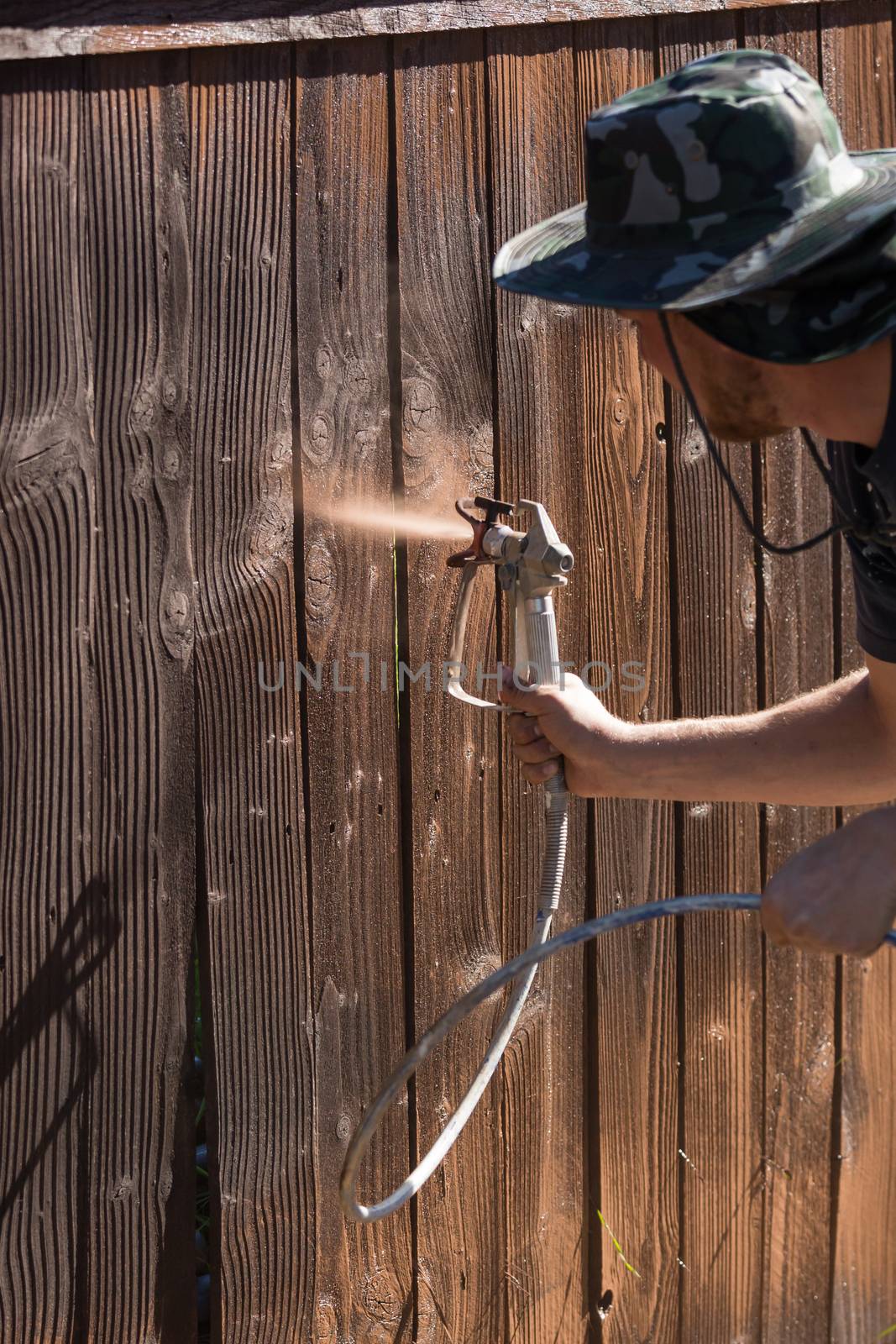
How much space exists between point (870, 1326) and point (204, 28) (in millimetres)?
2719

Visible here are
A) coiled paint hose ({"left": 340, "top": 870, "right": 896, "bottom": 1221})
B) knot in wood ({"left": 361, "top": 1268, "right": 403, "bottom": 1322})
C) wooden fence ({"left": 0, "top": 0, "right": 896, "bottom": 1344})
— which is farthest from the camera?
knot in wood ({"left": 361, "top": 1268, "right": 403, "bottom": 1322})

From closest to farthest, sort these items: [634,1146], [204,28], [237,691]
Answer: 1. [204,28]
2. [237,691]
3. [634,1146]

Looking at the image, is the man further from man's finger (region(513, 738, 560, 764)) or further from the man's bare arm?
man's finger (region(513, 738, 560, 764))

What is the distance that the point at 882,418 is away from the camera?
1486mm

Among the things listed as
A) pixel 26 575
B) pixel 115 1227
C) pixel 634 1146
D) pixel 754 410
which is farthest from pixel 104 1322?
pixel 754 410

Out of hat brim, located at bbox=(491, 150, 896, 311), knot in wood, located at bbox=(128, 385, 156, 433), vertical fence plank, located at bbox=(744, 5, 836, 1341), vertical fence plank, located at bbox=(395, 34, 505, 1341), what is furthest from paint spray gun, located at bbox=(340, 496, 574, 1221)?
vertical fence plank, located at bbox=(744, 5, 836, 1341)

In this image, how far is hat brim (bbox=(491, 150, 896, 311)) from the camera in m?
1.32

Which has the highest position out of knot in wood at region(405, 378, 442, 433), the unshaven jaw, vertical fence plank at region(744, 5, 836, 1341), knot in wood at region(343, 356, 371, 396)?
knot in wood at region(343, 356, 371, 396)

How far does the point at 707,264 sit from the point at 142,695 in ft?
3.55

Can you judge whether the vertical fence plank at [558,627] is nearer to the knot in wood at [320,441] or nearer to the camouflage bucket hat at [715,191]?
the knot in wood at [320,441]

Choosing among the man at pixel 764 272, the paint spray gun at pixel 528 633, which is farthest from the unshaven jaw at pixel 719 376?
the paint spray gun at pixel 528 633

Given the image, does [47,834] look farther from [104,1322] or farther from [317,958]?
[104,1322]

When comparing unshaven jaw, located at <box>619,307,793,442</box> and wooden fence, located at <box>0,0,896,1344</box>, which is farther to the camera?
wooden fence, located at <box>0,0,896,1344</box>

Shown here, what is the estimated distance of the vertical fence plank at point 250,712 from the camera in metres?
1.90
